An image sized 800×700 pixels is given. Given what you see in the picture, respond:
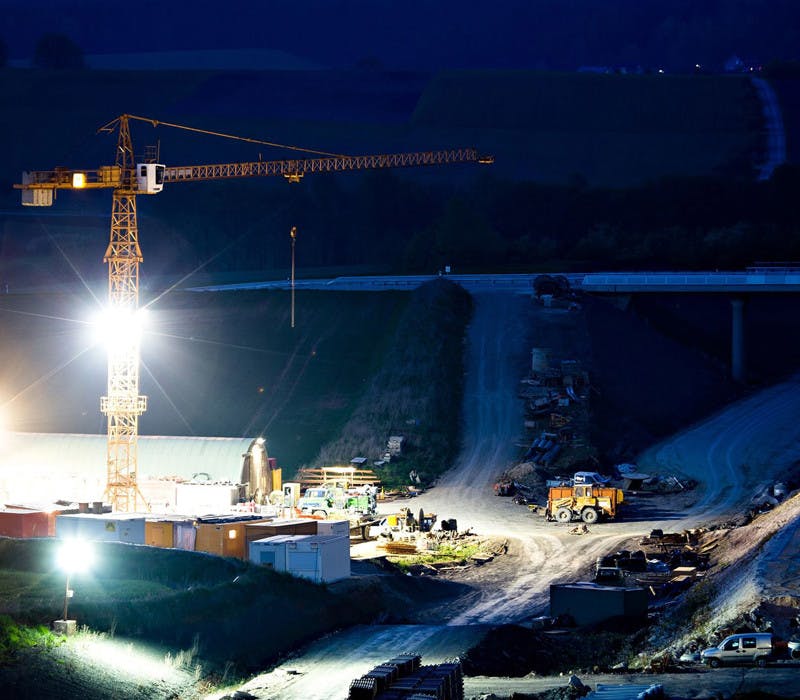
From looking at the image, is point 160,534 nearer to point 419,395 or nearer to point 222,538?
point 222,538

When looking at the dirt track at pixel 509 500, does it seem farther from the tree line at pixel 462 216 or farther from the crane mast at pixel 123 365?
the tree line at pixel 462 216

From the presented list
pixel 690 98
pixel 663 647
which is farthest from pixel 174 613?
pixel 690 98

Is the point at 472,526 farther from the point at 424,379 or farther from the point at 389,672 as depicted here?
the point at 389,672

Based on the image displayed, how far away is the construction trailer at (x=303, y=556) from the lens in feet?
143

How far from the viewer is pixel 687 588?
142 feet

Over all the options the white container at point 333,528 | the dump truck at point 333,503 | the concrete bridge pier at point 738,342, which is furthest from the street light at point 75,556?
the concrete bridge pier at point 738,342

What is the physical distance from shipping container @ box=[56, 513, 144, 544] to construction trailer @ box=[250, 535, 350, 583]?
5.24m

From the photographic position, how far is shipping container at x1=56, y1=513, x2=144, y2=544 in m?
47.8

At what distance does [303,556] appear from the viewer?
43656mm

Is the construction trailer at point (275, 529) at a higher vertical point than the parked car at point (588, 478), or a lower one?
lower

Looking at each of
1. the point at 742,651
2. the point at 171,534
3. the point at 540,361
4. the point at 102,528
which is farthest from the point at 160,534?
the point at 540,361

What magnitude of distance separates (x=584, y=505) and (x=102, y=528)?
18.3 meters

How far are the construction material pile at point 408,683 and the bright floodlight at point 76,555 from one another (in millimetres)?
12791

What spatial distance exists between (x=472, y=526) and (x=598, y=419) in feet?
48.2
